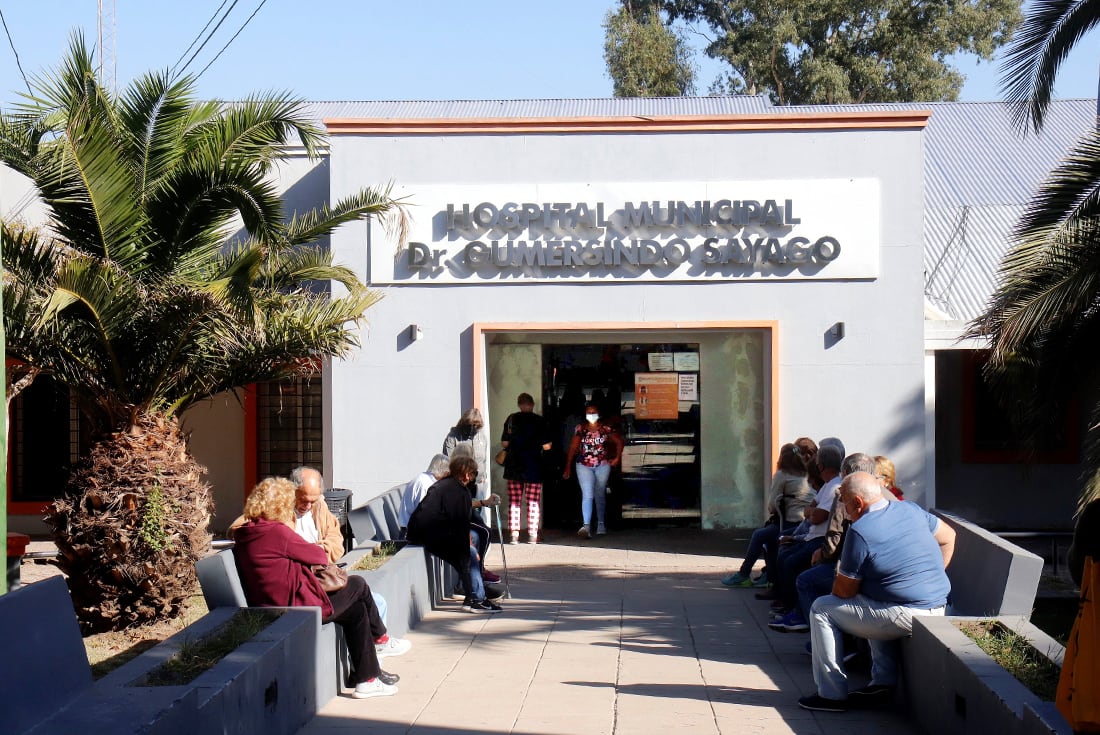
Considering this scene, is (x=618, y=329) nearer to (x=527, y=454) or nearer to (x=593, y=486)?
(x=527, y=454)

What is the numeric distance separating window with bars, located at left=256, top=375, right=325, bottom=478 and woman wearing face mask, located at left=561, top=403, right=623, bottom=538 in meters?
3.79

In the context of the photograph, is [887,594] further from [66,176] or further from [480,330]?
[480,330]

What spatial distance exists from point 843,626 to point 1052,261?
4.80m

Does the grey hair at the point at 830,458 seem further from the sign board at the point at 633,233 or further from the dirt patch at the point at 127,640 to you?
the dirt patch at the point at 127,640

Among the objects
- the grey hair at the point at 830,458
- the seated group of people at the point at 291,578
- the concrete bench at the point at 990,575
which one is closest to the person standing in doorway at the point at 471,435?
the grey hair at the point at 830,458

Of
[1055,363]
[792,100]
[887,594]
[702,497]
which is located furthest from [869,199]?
[792,100]

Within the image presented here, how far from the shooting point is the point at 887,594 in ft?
22.6

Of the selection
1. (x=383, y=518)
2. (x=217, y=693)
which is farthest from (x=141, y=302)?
(x=217, y=693)

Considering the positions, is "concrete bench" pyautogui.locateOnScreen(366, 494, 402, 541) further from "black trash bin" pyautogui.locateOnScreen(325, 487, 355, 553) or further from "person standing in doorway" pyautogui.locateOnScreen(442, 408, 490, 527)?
"person standing in doorway" pyautogui.locateOnScreen(442, 408, 490, 527)

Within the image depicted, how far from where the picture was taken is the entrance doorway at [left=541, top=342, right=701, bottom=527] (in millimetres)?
15242

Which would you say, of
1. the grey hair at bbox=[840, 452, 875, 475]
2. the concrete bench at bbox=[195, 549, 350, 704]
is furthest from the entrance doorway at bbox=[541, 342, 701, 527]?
the concrete bench at bbox=[195, 549, 350, 704]

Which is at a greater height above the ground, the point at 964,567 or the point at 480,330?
the point at 480,330

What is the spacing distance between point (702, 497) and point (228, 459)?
21.4ft

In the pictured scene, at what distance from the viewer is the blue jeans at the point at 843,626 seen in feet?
22.7
